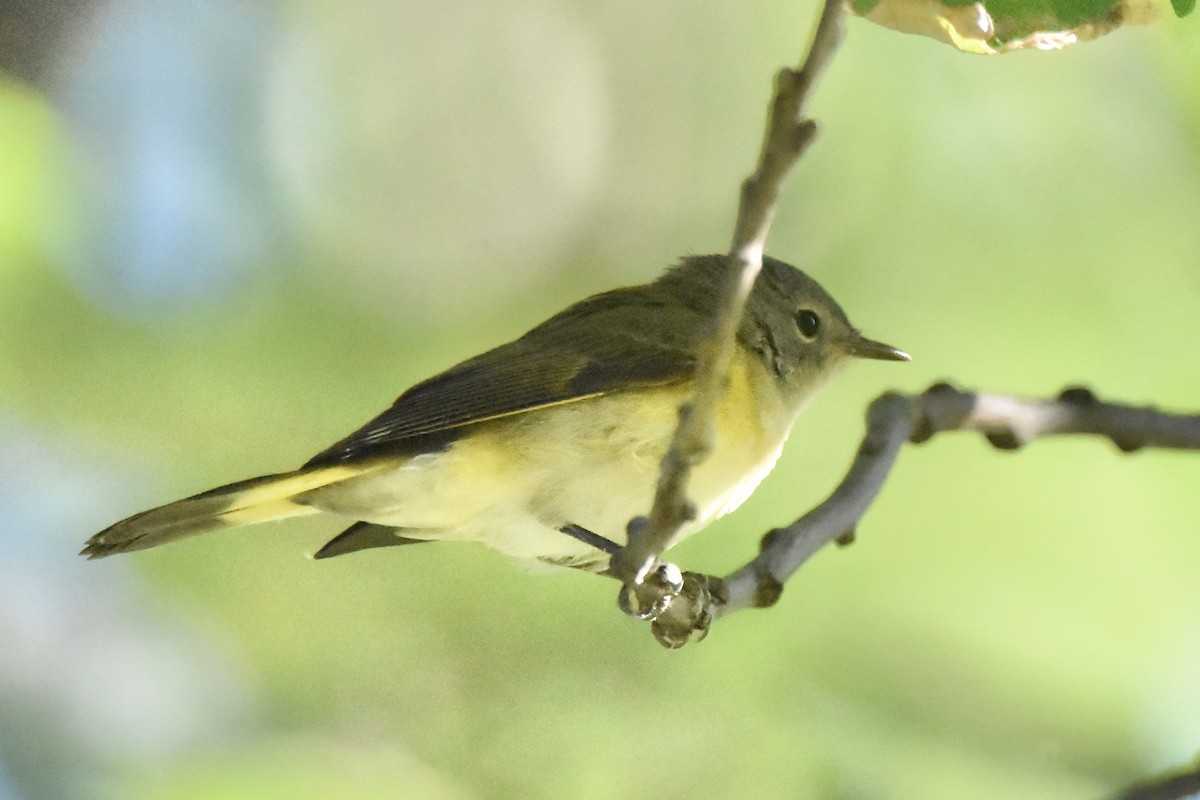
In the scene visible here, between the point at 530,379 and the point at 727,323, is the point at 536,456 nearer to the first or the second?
the point at 530,379

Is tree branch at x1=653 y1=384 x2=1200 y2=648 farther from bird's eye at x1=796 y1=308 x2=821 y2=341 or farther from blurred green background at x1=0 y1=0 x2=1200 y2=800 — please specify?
blurred green background at x1=0 y1=0 x2=1200 y2=800

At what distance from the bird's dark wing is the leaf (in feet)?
3.06

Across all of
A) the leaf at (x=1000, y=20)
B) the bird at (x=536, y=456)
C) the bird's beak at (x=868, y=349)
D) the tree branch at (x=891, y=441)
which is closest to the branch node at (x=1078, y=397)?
the tree branch at (x=891, y=441)

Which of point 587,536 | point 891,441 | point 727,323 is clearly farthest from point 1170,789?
point 587,536

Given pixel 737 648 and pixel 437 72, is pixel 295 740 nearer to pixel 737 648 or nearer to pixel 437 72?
pixel 737 648

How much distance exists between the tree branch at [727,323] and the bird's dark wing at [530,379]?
421 mm

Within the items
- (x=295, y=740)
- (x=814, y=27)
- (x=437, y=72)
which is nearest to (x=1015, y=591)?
(x=295, y=740)

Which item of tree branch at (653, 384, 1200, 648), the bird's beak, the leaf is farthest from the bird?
the leaf

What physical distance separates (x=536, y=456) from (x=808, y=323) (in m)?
0.55

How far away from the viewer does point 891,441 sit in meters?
1.41

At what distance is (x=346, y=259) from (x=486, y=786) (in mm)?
1186

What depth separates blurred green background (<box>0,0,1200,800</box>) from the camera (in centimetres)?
249

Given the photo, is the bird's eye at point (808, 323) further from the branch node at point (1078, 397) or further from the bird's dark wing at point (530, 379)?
the branch node at point (1078, 397)

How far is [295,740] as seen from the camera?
263 centimetres
